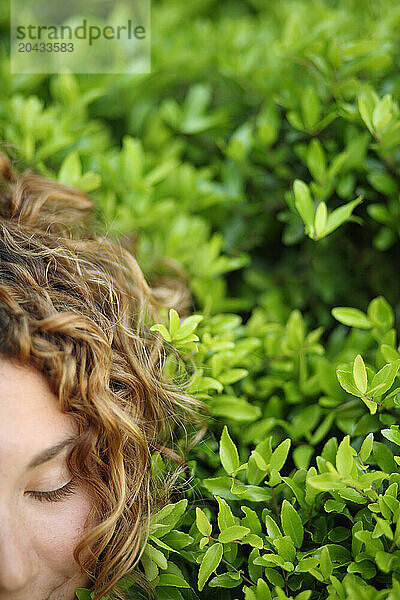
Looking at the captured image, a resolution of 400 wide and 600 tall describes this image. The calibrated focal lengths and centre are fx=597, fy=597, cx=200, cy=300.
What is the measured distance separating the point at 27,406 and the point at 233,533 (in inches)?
17.4

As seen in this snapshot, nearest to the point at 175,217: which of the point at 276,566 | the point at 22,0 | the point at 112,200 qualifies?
the point at 112,200

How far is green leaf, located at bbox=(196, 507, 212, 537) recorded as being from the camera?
43.7 inches

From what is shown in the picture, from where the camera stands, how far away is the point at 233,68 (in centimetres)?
186

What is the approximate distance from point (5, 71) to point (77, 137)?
40cm

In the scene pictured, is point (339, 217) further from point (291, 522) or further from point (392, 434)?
point (291, 522)

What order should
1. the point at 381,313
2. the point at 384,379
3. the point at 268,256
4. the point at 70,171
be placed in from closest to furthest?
the point at 384,379 → the point at 381,313 → the point at 70,171 → the point at 268,256

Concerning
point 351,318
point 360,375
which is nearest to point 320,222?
point 351,318

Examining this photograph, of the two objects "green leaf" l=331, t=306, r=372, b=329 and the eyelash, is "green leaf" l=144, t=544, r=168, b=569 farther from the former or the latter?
"green leaf" l=331, t=306, r=372, b=329

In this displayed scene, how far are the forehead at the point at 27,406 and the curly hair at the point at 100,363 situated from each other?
16mm

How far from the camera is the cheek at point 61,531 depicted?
3.56 feet

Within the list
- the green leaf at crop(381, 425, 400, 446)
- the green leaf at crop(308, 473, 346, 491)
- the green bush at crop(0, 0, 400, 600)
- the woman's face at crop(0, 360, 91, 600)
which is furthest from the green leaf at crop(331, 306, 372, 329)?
the woman's face at crop(0, 360, 91, 600)

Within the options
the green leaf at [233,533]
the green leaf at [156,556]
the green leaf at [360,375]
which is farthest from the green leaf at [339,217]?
the green leaf at [156,556]

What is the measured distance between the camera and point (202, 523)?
3.66ft

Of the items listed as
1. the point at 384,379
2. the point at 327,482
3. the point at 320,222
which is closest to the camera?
the point at 327,482
